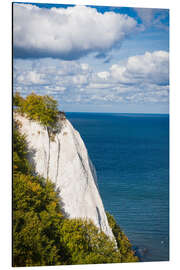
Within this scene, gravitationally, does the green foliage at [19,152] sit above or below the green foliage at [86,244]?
above

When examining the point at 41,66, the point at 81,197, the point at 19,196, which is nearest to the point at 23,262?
the point at 19,196

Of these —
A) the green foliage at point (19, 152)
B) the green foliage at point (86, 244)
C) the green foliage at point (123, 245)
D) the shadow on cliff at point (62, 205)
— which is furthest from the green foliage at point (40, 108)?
the green foliage at point (123, 245)

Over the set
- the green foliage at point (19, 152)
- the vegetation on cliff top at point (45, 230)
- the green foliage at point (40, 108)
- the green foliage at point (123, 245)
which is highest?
the green foliage at point (40, 108)

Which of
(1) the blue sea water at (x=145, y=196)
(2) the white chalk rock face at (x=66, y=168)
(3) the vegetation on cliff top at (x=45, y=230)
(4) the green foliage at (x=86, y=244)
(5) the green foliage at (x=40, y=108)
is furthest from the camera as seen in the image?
(1) the blue sea water at (x=145, y=196)

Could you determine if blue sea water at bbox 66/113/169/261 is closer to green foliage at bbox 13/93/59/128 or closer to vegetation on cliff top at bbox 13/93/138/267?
green foliage at bbox 13/93/59/128

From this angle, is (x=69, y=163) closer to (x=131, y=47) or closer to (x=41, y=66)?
(x=41, y=66)

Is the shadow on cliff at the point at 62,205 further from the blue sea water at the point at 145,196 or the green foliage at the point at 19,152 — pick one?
the blue sea water at the point at 145,196

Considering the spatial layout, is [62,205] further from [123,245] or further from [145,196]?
[145,196]
